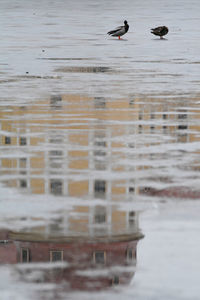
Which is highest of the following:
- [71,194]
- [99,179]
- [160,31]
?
[160,31]

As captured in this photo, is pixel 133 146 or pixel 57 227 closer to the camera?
pixel 57 227

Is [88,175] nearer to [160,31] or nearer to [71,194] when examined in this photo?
[71,194]

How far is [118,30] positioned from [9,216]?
2770cm

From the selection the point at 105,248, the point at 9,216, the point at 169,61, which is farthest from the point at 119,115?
the point at 169,61

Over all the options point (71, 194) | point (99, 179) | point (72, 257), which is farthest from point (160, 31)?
point (72, 257)

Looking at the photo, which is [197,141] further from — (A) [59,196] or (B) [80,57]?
(B) [80,57]

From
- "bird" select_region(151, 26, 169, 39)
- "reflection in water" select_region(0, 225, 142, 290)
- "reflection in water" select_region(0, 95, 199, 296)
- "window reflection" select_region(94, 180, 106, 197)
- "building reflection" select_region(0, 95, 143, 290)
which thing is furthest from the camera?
"bird" select_region(151, 26, 169, 39)

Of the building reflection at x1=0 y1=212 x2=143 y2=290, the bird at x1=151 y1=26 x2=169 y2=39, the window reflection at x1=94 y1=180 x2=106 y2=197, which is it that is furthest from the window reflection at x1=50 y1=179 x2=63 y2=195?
the bird at x1=151 y1=26 x2=169 y2=39

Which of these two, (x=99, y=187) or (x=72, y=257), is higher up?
(x=99, y=187)

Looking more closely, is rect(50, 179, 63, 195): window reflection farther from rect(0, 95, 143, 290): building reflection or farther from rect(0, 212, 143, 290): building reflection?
rect(0, 212, 143, 290): building reflection

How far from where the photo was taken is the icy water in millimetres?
7059

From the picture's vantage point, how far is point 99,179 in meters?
10.8

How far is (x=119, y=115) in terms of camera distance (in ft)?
53.4

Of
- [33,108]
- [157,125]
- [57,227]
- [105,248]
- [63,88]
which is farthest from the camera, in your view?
[63,88]
